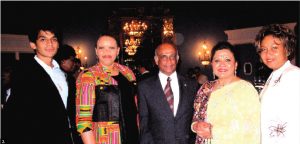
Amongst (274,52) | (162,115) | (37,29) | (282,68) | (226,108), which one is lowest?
(162,115)

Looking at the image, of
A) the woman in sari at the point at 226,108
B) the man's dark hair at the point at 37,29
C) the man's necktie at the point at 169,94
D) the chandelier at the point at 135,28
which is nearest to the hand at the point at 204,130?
the woman in sari at the point at 226,108

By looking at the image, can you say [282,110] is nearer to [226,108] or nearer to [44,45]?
[226,108]

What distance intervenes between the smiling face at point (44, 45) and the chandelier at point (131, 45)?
10.6m

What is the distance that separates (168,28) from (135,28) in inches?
65.4

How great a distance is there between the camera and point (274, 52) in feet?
8.77

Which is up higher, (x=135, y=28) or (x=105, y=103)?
(x=135, y=28)

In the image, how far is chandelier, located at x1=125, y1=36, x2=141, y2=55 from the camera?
13.5 metres

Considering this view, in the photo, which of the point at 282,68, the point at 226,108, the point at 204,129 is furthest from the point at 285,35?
the point at 204,129

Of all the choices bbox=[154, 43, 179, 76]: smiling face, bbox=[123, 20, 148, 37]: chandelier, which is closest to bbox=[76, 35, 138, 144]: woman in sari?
bbox=[154, 43, 179, 76]: smiling face

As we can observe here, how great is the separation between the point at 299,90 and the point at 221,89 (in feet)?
2.19

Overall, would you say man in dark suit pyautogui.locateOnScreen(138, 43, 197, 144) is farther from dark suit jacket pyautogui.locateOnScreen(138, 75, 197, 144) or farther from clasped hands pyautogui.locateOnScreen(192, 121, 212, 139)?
clasped hands pyautogui.locateOnScreen(192, 121, 212, 139)

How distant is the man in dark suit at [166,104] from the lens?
305 cm

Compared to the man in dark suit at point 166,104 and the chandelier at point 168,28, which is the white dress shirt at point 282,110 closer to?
the man in dark suit at point 166,104

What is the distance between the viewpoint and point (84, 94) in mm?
2736
